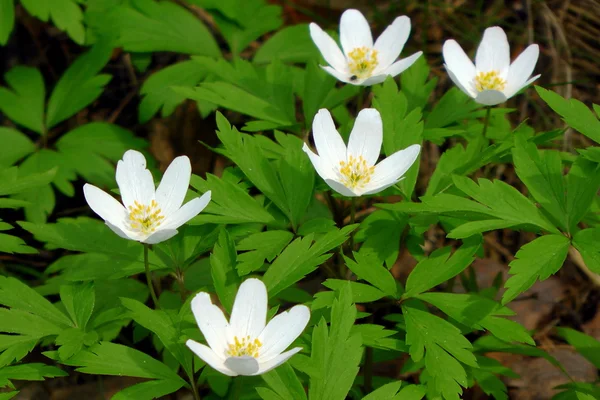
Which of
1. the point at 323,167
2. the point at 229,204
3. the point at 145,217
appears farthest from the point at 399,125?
the point at 145,217

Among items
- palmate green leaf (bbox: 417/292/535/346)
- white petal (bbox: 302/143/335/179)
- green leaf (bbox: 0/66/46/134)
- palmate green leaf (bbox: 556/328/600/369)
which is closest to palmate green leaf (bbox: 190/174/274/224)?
white petal (bbox: 302/143/335/179)

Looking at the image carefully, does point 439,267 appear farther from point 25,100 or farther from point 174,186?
point 25,100

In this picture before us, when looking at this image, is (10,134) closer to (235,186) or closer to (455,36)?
(235,186)

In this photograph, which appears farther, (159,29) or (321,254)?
(159,29)

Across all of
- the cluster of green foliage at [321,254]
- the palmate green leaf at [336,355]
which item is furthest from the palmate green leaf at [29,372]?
the palmate green leaf at [336,355]

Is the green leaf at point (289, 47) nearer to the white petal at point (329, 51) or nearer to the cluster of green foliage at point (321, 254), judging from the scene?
the cluster of green foliage at point (321, 254)
